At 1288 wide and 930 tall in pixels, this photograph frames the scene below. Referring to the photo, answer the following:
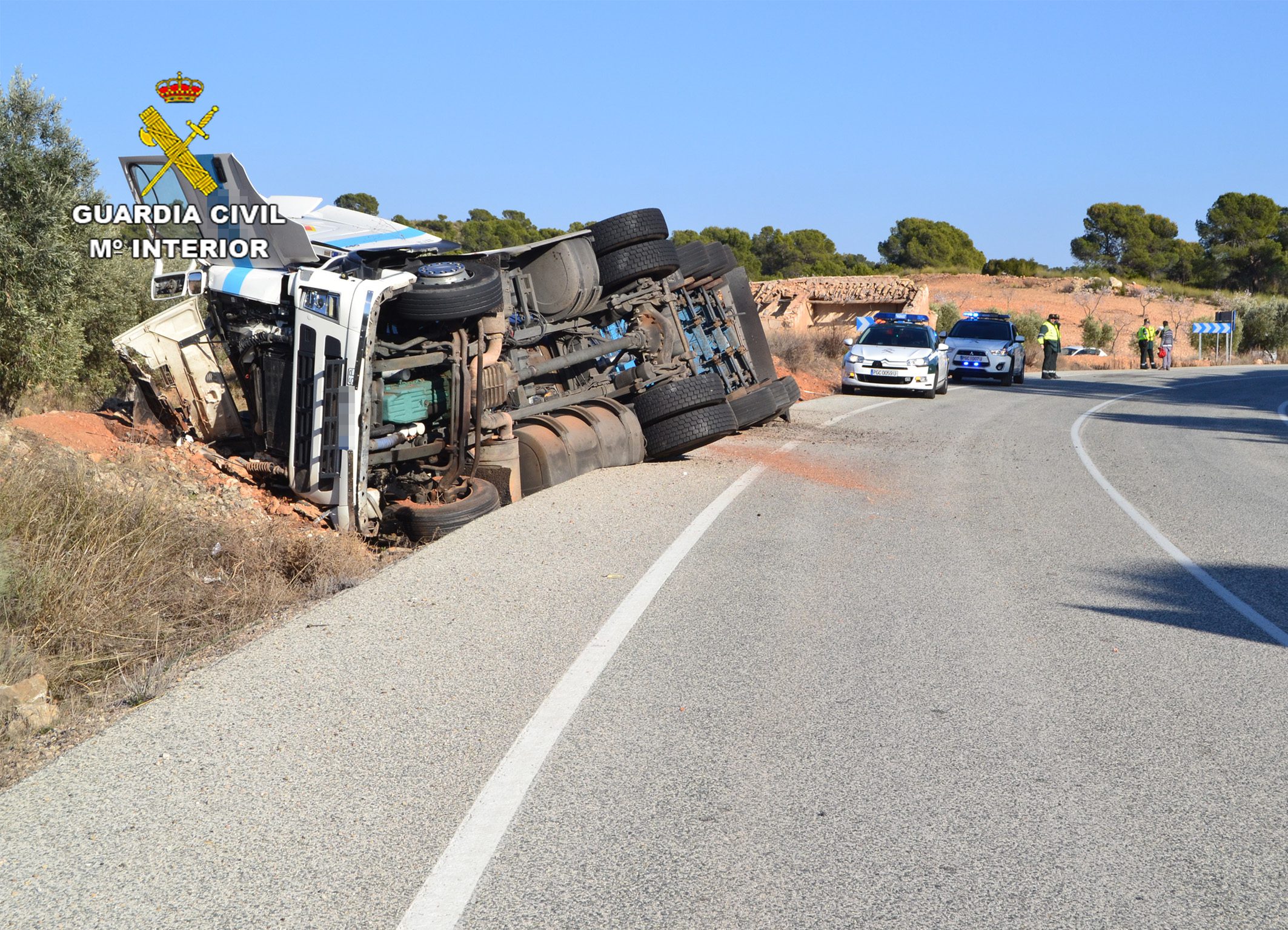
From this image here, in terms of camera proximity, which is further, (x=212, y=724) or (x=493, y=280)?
(x=493, y=280)

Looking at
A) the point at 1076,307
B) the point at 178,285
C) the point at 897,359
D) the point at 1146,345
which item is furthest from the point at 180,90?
the point at 1076,307

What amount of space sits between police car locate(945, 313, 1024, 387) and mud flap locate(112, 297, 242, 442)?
75.7ft

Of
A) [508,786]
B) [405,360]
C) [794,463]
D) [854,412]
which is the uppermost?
[405,360]

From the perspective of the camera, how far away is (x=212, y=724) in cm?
501

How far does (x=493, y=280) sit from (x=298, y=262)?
1.95m

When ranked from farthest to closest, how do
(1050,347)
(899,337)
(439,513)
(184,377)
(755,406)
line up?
(1050,347), (899,337), (755,406), (184,377), (439,513)

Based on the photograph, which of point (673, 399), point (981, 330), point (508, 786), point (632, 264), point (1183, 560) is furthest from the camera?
point (981, 330)

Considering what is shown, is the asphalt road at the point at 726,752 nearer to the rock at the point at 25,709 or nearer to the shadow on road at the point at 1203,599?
the shadow on road at the point at 1203,599

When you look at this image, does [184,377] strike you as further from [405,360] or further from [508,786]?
[508,786]

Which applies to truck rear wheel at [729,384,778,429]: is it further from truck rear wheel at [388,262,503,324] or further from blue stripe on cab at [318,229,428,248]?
truck rear wheel at [388,262,503,324]

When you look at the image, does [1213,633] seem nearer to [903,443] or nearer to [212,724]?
[212,724]

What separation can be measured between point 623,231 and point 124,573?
7.92 m

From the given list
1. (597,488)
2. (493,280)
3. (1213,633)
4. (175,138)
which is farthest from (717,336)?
(1213,633)

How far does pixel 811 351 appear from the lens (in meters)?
31.1
